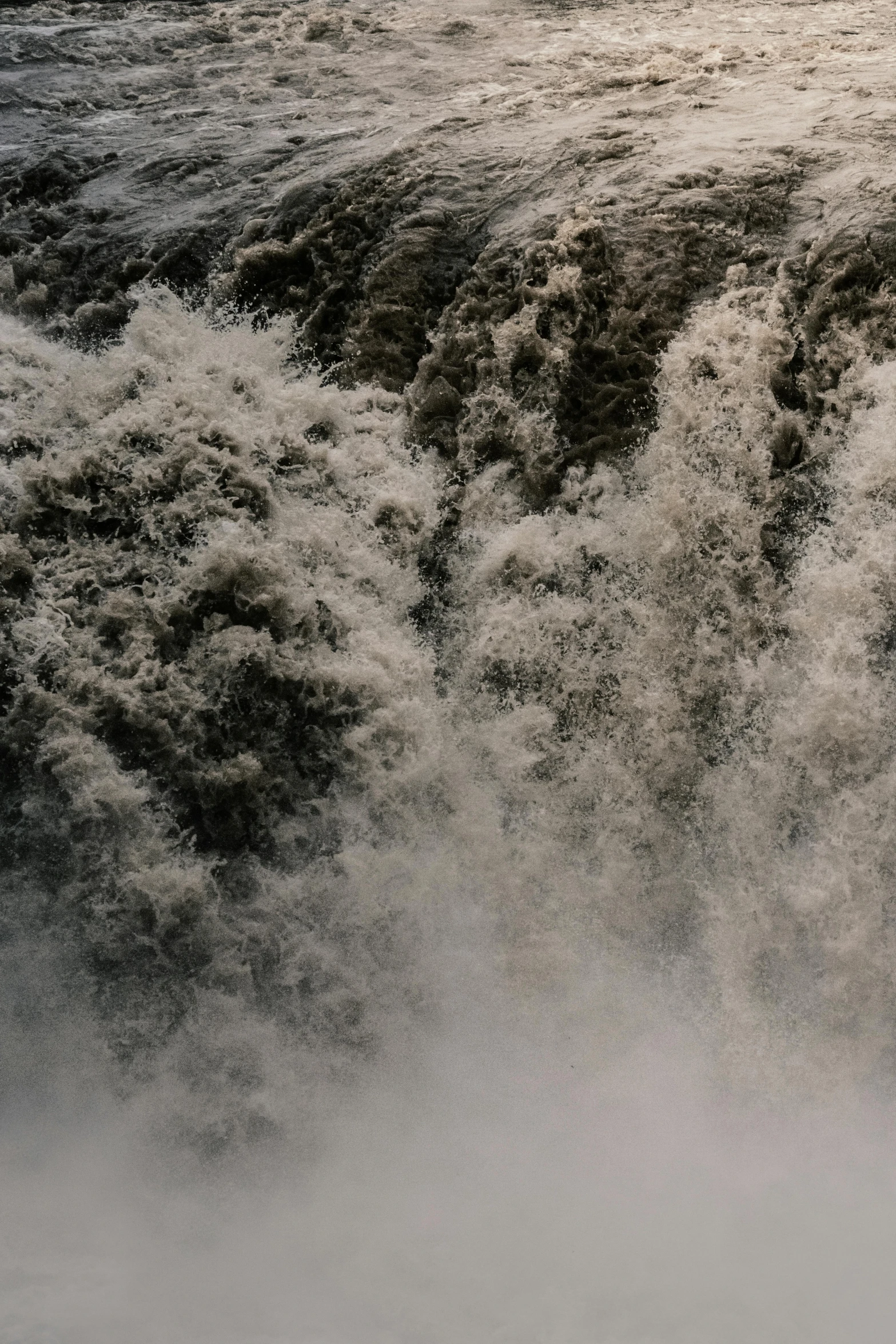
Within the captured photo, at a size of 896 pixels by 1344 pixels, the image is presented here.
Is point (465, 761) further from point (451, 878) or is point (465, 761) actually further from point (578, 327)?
point (578, 327)

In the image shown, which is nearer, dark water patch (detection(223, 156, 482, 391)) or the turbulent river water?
the turbulent river water

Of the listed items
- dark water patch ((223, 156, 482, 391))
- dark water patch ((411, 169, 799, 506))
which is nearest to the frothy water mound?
dark water patch ((411, 169, 799, 506))

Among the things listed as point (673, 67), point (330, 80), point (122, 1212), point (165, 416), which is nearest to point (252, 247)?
point (165, 416)

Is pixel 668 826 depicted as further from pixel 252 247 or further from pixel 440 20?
pixel 440 20

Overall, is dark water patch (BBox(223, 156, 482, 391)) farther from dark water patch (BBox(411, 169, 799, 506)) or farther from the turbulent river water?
dark water patch (BBox(411, 169, 799, 506))

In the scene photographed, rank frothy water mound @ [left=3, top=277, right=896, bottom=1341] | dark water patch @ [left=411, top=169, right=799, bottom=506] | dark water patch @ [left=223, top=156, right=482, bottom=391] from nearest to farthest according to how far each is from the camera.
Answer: frothy water mound @ [left=3, top=277, right=896, bottom=1341] < dark water patch @ [left=411, top=169, right=799, bottom=506] < dark water patch @ [left=223, top=156, right=482, bottom=391]

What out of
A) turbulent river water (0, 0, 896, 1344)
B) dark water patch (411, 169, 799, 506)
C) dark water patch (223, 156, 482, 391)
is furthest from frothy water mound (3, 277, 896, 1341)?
dark water patch (223, 156, 482, 391)

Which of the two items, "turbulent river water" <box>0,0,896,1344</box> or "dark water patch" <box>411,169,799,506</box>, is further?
"dark water patch" <box>411,169,799,506</box>

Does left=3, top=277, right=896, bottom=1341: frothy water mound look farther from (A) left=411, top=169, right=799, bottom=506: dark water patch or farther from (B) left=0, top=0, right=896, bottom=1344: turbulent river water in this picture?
(A) left=411, top=169, right=799, bottom=506: dark water patch

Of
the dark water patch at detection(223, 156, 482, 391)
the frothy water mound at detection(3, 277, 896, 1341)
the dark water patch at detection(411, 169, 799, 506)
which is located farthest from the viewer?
the dark water patch at detection(223, 156, 482, 391)

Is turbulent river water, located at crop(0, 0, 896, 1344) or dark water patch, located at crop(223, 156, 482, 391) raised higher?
dark water patch, located at crop(223, 156, 482, 391)
